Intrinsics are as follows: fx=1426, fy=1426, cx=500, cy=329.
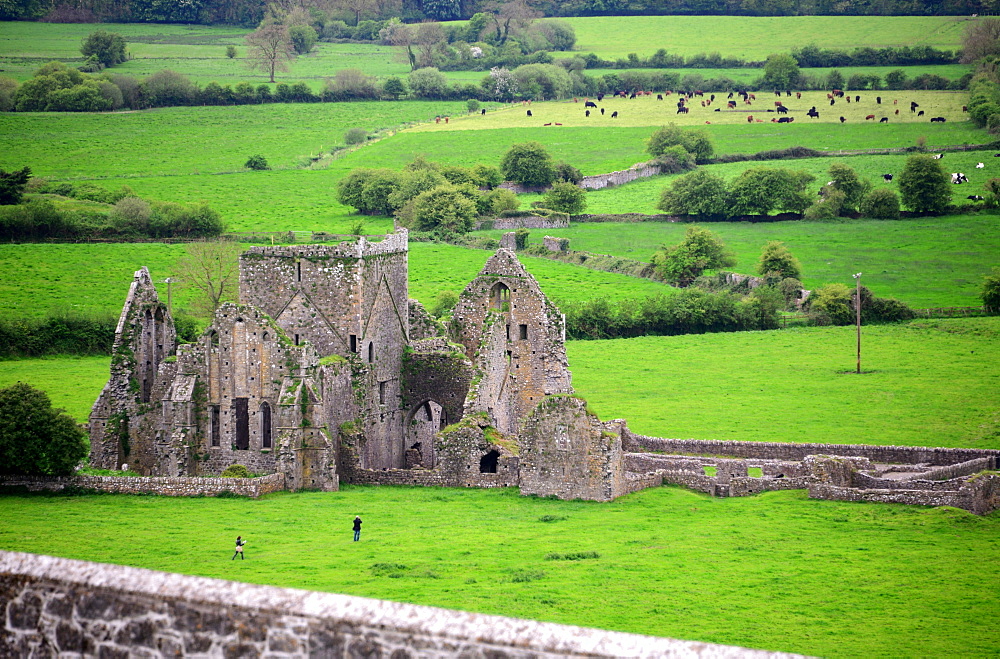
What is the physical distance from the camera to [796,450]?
48.8m

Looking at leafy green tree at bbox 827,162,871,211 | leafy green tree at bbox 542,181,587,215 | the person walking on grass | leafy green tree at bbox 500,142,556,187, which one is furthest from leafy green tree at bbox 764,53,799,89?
the person walking on grass

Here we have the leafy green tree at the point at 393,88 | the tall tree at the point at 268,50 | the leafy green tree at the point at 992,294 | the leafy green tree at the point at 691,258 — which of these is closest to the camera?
the leafy green tree at the point at 992,294

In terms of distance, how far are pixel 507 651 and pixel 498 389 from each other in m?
37.7

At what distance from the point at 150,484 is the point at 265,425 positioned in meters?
4.27

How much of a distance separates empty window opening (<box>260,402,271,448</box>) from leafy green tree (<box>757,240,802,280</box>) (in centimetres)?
5568

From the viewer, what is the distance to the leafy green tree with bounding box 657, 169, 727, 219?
11488 centimetres

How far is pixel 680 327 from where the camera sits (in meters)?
86.3

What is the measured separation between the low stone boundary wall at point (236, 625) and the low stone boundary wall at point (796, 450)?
129 ft

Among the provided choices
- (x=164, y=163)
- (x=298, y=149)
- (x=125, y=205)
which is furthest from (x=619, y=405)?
(x=298, y=149)

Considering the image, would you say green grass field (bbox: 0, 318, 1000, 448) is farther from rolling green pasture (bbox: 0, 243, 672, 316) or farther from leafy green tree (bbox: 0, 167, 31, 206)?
leafy green tree (bbox: 0, 167, 31, 206)

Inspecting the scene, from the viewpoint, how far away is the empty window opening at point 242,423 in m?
45.3

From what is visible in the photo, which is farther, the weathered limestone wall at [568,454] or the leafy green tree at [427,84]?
the leafy green tree at [427,84]

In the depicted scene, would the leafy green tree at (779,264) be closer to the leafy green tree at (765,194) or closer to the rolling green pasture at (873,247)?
the rolling green pasture at (873,247)

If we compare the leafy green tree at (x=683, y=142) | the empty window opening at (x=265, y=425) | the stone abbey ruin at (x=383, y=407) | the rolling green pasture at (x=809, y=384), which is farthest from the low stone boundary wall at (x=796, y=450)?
the leafy green tree at (x=683, y=142)
